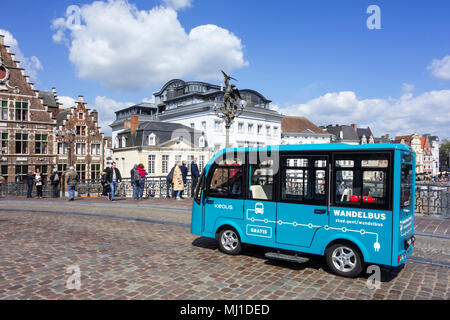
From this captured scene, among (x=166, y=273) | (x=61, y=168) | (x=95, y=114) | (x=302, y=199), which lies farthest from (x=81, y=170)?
(x=302, y=199)

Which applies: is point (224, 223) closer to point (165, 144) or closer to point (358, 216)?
point (358, 216)

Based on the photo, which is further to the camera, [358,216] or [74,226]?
[74,226]

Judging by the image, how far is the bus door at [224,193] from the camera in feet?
25.3

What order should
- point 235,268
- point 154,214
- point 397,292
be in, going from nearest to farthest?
point 397,292, point 235,268, point 154,214

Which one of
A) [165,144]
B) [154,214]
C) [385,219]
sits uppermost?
[165,144]

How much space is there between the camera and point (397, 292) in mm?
5469

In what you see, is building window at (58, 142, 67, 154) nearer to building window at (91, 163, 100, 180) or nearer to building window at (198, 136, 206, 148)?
building window at (91, 163, 100, 180)

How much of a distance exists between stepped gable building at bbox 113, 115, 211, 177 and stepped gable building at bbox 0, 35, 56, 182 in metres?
8.90

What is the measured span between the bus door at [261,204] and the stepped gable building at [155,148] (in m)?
33.7

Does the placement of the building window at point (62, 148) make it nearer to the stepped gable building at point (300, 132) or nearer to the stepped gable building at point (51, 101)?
the stepped gable building at point (51, 101)

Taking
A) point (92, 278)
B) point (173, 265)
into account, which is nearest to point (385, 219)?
point (173, 265)

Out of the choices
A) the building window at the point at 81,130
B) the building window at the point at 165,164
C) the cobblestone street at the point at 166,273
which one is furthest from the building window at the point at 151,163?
the cobblestone street at the point at 166,273
